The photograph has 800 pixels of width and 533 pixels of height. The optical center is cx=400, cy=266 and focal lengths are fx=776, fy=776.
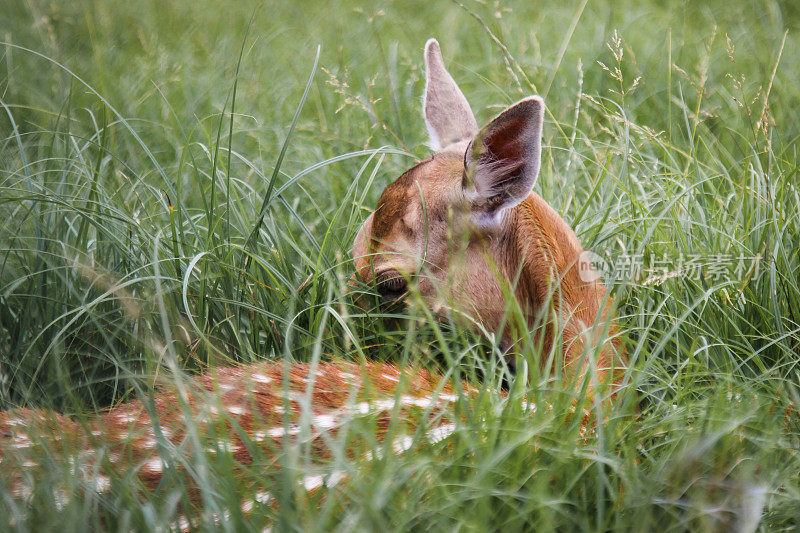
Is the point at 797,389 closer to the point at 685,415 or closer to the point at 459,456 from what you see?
the point at 685,415

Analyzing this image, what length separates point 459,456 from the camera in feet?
5.97

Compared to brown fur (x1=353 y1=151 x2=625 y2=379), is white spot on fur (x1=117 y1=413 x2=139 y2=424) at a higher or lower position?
lower

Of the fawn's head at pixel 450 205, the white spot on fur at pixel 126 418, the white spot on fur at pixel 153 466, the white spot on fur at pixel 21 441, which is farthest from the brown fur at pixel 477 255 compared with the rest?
the white spot on fur at pixel 21 441

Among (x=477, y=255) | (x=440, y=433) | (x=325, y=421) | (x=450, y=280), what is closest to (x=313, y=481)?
(x=325, y=421)

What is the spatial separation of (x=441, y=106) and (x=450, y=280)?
3.98 feet

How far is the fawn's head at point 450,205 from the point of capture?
A: 8.66ft

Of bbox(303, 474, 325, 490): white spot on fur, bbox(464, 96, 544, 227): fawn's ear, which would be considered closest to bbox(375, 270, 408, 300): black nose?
bbox(464, 96, 544, 227): fawn's ear

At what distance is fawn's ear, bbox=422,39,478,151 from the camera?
10.7 feet

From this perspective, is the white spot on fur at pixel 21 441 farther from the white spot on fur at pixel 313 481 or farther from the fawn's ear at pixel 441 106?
the fawn's ear at pixel 441 106

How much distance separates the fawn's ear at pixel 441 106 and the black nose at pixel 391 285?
0.77 m

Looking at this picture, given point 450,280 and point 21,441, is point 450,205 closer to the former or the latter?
point 450,280

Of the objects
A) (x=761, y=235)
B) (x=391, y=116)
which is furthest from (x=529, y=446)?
(x=391, y=116)

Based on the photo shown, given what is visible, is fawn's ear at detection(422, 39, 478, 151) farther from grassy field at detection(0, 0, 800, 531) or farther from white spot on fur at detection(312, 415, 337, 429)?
white spot on fur at detection(312, 415, 337, 429)

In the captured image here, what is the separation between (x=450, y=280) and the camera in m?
2.32
